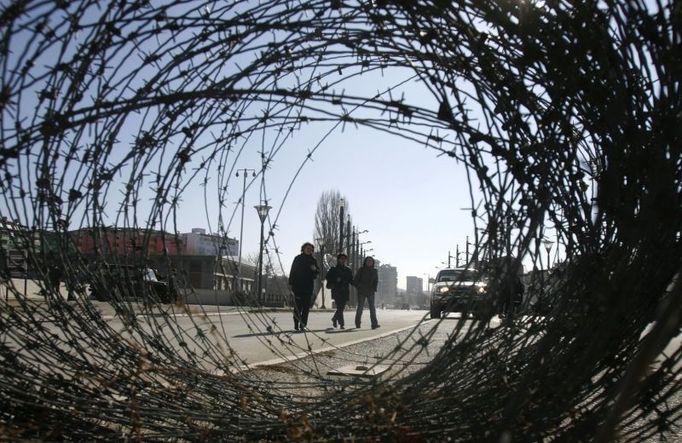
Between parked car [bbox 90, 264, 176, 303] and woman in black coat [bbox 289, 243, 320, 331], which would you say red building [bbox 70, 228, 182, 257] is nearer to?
parked car [bbox 90, 264, 176, 303]

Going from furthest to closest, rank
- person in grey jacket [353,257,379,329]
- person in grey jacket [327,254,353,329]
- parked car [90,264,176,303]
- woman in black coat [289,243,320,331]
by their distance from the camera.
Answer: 1. person in grey jacket [353,257,379,329]
2. person in grey jacket [327,254,353,329]
3. woman in black coat [289,243,320,331]
4. parked car [90,264,176,303]

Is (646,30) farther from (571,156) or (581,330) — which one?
(581,330)

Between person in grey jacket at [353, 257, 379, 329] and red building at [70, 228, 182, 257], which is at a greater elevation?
red building at [70, 228, 182, 257]

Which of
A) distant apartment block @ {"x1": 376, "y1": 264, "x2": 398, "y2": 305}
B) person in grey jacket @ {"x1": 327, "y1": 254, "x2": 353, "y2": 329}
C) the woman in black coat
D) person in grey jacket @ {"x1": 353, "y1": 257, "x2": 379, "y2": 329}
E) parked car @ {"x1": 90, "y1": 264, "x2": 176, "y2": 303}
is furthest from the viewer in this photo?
distant apartment block @ {"x1": 376, "y1": 264, "x2": 398, "y2": 305}

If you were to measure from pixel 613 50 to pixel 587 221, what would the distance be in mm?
687

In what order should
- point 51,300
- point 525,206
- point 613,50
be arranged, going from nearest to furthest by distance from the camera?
point 613,50, point 525,206, point 51,300

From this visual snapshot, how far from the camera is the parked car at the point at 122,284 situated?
2.95 m

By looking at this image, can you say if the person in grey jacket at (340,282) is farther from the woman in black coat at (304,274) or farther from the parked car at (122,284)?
the parked car at (122,284)

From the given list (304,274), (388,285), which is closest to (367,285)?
(304,274)

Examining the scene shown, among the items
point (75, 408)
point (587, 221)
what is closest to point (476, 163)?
point (587, 221)

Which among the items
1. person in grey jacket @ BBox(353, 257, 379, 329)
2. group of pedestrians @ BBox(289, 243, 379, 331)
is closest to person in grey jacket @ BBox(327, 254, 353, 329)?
group of pedestrians @ BBox(289, 243, 379, 331)

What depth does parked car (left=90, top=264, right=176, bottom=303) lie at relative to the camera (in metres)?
2.95

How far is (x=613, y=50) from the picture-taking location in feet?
6.65

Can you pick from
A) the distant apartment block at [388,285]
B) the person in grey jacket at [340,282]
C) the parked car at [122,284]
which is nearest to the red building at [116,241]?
the parked car at [122,284]
